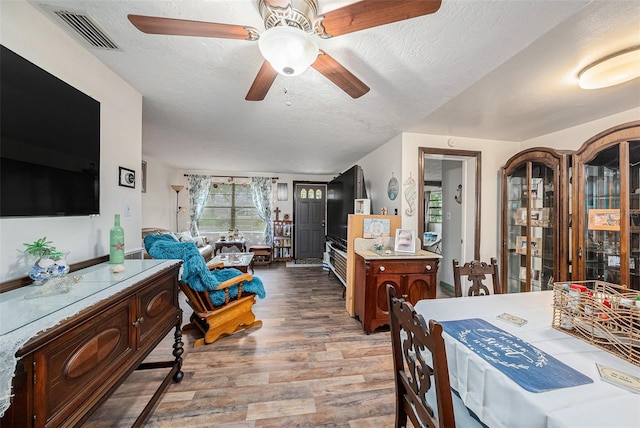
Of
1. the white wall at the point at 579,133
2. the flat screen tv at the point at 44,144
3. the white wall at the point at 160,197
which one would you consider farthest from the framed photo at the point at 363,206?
the white wall at the point at 160,197

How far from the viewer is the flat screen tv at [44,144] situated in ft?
3.29

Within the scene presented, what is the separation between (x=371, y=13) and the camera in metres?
0.95

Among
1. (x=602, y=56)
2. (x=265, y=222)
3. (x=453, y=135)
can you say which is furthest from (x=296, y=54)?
(x=265, y=222)

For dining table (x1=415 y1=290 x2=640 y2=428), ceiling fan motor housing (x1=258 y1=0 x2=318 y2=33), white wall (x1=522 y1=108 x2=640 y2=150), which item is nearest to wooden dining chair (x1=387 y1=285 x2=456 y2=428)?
dining table (x1=415 y1=290 x2=640 y2=428)

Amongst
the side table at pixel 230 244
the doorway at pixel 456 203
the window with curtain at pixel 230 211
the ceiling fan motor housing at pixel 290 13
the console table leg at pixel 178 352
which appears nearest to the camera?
the ceiling fan motor housing at pixel 290 13

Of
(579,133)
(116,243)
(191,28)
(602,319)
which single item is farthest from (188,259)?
(579,133)

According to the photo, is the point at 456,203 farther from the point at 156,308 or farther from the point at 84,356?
the point at 84,356

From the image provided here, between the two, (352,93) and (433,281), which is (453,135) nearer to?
(433,281)

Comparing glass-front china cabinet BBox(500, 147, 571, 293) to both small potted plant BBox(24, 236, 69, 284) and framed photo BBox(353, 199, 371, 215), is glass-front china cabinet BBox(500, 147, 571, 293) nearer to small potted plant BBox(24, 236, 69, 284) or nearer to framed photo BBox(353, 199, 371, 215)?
framed photo BBox(353, 199, 371, 215)

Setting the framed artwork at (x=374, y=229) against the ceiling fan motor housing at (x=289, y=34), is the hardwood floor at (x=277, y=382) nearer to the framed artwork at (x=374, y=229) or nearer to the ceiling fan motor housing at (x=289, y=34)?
the framed artwork at (x=374, y=229)

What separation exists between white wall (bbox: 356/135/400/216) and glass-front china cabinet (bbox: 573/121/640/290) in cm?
170

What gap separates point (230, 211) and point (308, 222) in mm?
2059

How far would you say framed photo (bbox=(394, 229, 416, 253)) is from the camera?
260 centimetres

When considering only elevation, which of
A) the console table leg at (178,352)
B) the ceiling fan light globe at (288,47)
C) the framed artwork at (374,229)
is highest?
the ceiling fan light globe at (288,47)
